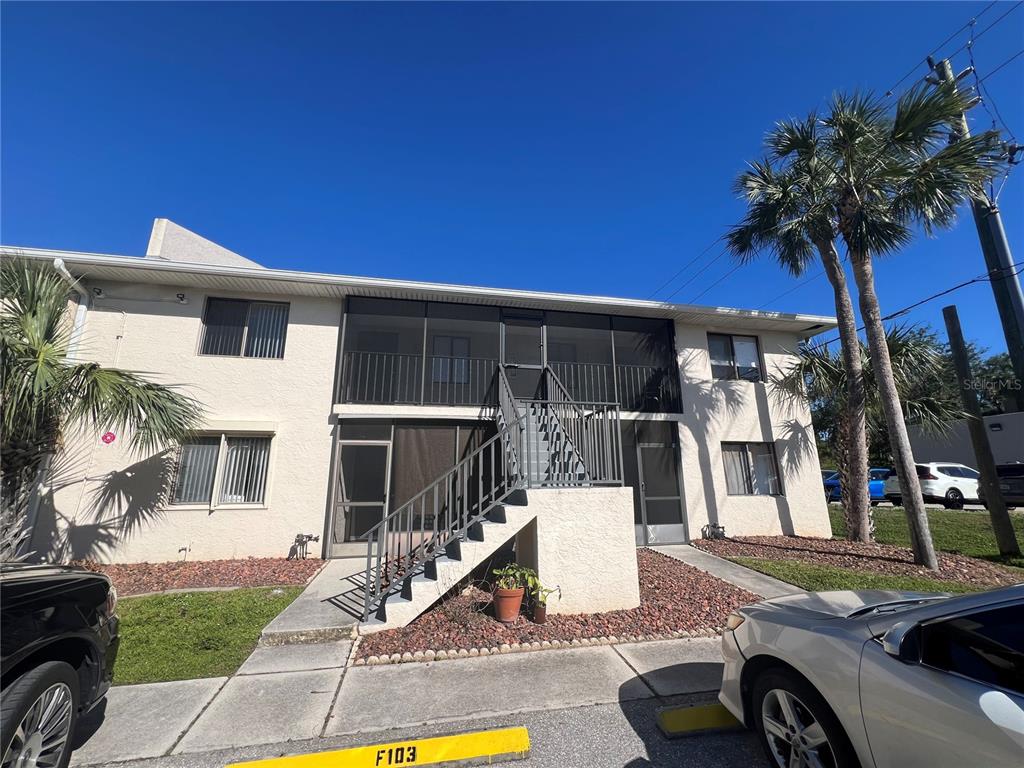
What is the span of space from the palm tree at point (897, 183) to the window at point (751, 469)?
2817 millimetres

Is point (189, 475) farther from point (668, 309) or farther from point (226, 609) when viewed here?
point (668, 309)

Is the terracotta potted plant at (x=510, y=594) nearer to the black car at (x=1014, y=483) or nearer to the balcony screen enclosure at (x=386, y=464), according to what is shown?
the balcony screen enclosure at (x=386, y=464)

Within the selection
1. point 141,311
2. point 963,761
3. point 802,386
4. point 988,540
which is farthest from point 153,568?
point 988,540

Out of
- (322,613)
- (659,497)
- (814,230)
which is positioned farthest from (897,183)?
(322,613)

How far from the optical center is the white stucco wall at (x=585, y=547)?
5.14 meters

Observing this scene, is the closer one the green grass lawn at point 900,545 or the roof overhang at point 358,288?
the green grass lawn at point 900,545

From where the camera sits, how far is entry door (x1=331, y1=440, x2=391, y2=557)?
826cm

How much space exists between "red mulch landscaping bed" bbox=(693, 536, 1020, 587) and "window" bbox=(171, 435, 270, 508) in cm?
936

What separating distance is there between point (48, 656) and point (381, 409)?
20.8 feet

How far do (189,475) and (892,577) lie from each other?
12421 millimetres

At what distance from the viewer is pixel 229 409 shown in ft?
27.1

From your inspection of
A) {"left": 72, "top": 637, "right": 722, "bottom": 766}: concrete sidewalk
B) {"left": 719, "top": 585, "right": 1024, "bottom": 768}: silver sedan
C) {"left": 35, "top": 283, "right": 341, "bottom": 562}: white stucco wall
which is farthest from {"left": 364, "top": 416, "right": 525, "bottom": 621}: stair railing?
{"left": 719, "top": 585, "right": 1024, "bottom": 768}: silver sedan

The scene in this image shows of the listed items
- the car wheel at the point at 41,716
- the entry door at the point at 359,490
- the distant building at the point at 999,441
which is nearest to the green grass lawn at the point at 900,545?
the distant building at the point at 999,441

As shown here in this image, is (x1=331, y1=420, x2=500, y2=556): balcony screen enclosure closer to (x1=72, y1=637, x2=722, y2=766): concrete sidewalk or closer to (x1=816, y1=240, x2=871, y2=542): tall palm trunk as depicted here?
(x1=72, y1=637, x2=722, y2=766): concrete sidewalk
